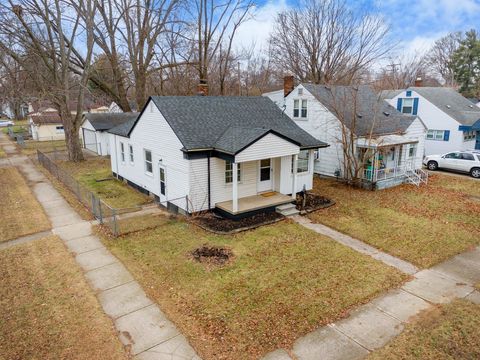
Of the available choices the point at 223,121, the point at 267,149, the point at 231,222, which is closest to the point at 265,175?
the point at 267,149

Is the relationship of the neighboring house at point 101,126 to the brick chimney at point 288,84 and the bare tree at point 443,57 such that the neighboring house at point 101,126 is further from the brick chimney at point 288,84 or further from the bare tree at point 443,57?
the bare tree at point 443,57

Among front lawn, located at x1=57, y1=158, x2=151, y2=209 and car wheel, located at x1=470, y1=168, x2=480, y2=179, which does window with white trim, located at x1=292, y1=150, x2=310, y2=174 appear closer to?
front lawn, located at x1=57, y1=158, x2=151, y2=209

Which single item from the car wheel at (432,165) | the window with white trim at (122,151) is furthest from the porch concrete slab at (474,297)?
the car wheel at (432,165)

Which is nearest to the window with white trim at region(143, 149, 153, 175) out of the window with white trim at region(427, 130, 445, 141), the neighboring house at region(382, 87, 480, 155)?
the neighboring house at region(382, 87, 480, 155)

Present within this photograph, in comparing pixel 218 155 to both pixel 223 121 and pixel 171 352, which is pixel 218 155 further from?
pixel 171 352

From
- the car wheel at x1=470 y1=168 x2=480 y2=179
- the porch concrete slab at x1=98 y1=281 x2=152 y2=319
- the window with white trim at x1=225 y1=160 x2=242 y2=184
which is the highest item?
the window with white trim at x1=225 y1=160 x2=242 y2=184

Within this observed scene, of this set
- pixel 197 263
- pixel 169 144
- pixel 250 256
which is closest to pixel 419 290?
pixel 250 256
